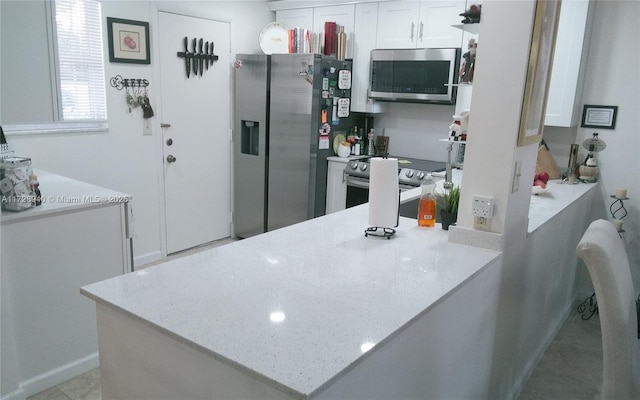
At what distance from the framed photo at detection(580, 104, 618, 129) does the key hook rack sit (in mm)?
3440

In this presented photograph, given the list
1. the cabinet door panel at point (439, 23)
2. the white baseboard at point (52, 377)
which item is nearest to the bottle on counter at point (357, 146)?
the cabinet door panel at point (439, 23)

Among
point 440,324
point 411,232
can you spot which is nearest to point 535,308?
point 411,232

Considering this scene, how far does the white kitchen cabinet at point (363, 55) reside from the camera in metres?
4.14

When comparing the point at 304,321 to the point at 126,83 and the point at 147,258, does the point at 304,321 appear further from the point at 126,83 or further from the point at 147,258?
the point at 147,258

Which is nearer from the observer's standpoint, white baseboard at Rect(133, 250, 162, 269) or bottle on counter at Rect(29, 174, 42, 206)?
bottle on counter at Rect(29, 174, 42, 206)

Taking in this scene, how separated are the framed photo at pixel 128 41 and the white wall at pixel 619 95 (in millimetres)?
3407

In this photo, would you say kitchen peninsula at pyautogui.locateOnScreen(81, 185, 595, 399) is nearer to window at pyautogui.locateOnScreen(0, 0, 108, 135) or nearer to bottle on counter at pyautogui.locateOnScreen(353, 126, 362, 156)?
window at pyautogui.locateOnScreen(0, 0, 108, 135)

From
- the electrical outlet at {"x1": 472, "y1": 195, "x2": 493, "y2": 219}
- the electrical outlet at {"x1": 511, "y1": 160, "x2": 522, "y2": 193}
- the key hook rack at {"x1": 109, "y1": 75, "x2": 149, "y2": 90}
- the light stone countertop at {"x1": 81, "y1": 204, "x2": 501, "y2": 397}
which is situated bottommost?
the light stone countertop at {"x1": 81, "y1": 204, "x2": 501, "y2": 397}

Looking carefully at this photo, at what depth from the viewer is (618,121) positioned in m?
3.38

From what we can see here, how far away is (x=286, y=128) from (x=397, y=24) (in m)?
1.31

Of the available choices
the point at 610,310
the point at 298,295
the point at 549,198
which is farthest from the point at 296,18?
the point at 610,310

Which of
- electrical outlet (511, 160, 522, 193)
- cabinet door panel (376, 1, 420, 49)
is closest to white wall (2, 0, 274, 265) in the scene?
cabinet door panel (376, 1, 420, 49)

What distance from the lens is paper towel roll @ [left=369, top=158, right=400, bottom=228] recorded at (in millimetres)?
1944

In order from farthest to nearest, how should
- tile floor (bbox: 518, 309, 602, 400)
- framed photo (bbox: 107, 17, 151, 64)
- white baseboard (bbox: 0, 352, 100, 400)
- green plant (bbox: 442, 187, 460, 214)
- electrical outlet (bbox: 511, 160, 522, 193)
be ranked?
1. framed photo (bbox: 107, 17, 151, 64)
2. tile floor (bbox: 518, 309, 602, 400)
3. white baseboard (bbox: 0, 352, 100, 400)
4. green plant (bbox: 442, 187, 460, 214)
5. electrical outlet (bbox: 511, 160, 522, 193)
